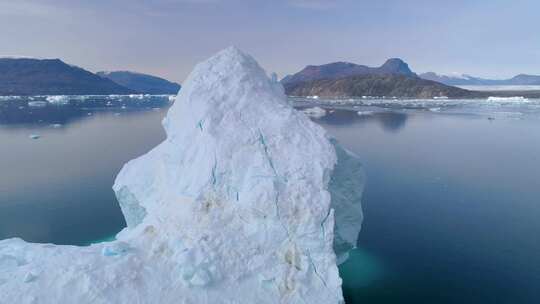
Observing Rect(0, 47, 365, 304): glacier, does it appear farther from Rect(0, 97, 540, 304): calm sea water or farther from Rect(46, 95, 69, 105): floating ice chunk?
Rect(46, 95, 69, 105): floating ice chunk

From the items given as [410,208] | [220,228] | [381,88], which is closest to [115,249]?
[220,228]

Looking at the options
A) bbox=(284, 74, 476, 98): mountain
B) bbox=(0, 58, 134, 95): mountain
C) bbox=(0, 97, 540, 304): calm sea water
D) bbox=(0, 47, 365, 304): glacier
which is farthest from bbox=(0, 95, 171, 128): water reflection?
bbox=(0, 58, 134, 95): mountain

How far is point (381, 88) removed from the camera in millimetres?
90938

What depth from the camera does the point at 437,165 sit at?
1605 centimetres

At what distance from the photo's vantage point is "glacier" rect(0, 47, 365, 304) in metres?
4.89

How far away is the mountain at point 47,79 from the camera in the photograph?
11391 cm

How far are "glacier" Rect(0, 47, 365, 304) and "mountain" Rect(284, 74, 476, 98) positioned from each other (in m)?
81.1

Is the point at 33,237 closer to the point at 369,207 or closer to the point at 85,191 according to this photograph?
the point at 85,191

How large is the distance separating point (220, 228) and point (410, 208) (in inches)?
286

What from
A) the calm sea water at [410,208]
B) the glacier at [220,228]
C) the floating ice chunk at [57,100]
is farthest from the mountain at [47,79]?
the glacier at [220,228]

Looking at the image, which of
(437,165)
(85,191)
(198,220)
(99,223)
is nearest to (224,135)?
(198,220)

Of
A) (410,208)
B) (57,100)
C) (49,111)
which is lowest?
(410,208)

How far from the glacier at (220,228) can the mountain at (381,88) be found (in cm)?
8106

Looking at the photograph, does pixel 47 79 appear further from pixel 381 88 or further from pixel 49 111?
pixel 381 88
